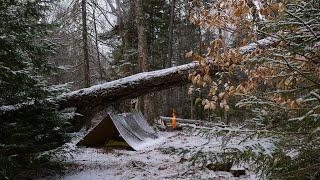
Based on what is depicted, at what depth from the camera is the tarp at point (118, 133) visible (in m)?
11.6

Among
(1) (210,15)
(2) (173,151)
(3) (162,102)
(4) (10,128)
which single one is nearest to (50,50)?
(4) (10,128)

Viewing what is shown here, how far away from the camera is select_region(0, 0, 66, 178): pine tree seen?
7023 mm

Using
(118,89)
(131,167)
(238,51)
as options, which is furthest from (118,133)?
(238,51)

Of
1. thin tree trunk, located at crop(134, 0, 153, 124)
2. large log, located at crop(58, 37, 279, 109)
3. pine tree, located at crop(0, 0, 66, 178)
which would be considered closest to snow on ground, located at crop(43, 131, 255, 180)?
pine tree, located at crop(0, 0, 66, 178)

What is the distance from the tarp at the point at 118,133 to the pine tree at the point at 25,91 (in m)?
3.28

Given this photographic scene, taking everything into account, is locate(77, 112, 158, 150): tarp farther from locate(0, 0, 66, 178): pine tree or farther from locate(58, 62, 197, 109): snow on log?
locate(0, 0, 66, 178): pine tree

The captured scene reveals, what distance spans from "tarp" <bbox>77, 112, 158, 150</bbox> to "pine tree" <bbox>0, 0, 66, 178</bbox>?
3.28 meters

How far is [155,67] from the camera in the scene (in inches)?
958

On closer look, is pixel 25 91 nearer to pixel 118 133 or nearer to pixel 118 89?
pixel 118 89

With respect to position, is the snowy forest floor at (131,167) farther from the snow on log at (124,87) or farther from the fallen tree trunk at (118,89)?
the snow on log at (124,87)

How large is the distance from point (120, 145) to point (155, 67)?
41.1ft

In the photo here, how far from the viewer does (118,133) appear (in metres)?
12.3

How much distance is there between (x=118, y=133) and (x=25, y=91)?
213 inches

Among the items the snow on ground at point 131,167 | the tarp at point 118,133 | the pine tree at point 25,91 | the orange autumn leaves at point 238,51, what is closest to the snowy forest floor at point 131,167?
the snow on ground at point 131,167
